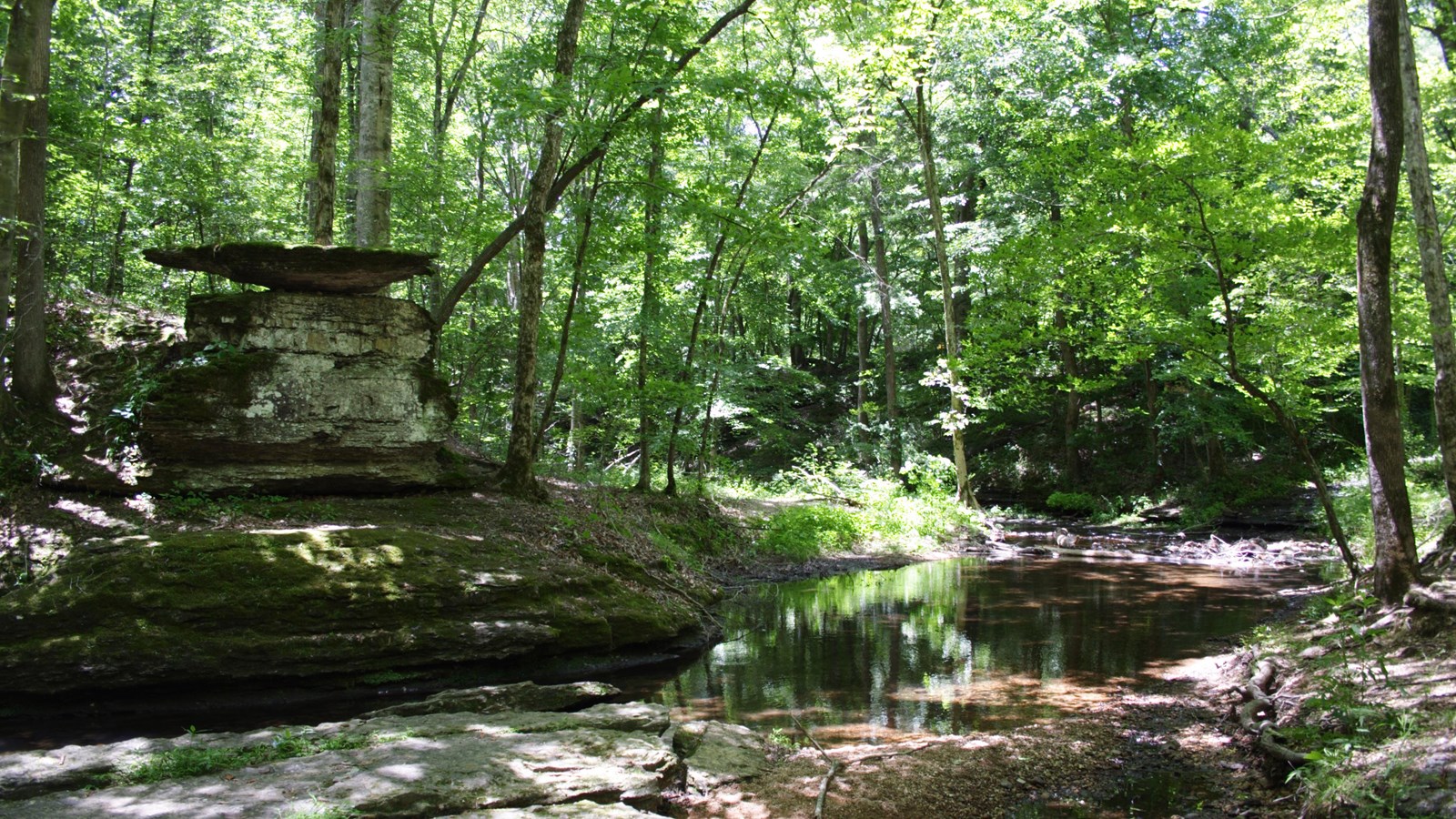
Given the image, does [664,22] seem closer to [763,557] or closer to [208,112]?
[763,557]

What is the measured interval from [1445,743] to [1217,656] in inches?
170

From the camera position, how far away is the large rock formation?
851 centimetres

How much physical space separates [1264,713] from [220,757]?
273 inches

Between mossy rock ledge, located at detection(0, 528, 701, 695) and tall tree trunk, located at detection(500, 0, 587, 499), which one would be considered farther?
tall tree trunk, located at detection(500, 0, 587, 499)

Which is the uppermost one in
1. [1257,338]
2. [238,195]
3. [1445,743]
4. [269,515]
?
[238,195]

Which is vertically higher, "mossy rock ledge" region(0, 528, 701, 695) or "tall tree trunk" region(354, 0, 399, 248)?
"tall tree trunk" region(354, 0, 399, 248)

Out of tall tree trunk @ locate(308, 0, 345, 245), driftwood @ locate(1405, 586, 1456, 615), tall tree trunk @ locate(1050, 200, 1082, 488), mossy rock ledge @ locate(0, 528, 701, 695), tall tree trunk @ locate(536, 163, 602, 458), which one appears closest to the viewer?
driftwood @ locate(1405, 586, 1456, 615)

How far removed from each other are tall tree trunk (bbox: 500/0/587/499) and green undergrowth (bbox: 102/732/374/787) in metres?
5.78

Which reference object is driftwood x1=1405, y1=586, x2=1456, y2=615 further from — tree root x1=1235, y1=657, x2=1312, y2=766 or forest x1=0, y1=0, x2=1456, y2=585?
forest x1=0, y1=0, x2=1456, y2=585

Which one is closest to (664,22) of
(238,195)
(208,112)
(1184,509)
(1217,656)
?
(238,195)

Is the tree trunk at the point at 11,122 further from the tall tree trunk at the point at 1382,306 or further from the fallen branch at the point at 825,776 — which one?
the tall tree trunk at the point at 1382,306

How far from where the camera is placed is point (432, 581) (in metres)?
7.62

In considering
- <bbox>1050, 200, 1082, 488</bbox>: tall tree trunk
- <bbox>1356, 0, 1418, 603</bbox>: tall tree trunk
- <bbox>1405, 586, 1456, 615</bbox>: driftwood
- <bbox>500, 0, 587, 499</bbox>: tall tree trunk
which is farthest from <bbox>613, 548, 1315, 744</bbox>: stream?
<bbox>1050, 200, 1082, 488</bbox>: tall tree trunk

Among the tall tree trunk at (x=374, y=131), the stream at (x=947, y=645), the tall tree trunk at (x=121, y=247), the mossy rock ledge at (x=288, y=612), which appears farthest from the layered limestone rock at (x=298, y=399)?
the tall tree trunk at (x=121, y=247)
